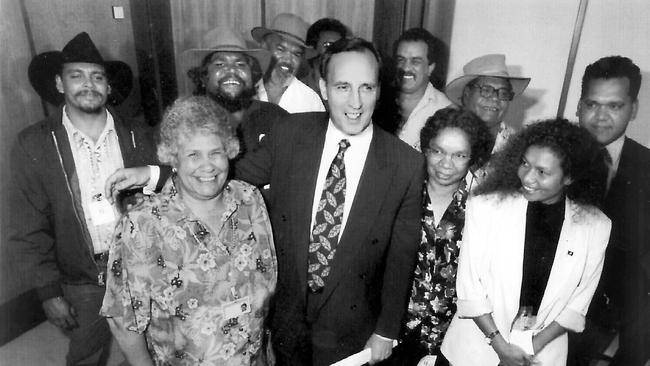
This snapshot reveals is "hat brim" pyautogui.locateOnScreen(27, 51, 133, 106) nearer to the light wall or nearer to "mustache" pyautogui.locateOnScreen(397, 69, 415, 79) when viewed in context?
"mustache" pyautogui.locateOnScreen(397, 69, 415, 79)

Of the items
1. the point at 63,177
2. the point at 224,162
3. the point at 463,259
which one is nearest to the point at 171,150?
the point at 224,162

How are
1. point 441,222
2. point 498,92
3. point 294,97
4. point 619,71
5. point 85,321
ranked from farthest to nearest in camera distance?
point 294,97 < point 498,92 < point 85,321 < point 619,71 < point 441,222

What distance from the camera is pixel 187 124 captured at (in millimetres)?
1469

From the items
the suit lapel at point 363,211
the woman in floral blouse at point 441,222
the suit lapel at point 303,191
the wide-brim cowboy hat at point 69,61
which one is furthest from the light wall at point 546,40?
the wide-brim cowboy hat at point 69,61

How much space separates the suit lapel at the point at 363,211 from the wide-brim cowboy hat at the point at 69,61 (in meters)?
1.50

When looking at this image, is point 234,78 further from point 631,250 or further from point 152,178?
point 631,250

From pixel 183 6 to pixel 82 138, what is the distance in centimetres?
198

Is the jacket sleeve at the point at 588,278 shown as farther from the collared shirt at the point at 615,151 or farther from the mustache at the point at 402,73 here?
the mustache at the point at 402,73

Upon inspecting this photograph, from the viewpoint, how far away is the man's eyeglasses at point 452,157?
6.30ft

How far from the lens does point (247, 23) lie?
3.71 m

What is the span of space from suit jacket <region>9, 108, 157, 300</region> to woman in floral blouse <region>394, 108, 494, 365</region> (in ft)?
4.77

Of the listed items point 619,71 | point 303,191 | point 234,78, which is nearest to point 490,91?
point 619,71

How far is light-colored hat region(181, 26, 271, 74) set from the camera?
8.93 ft

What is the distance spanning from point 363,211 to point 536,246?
683 mm
